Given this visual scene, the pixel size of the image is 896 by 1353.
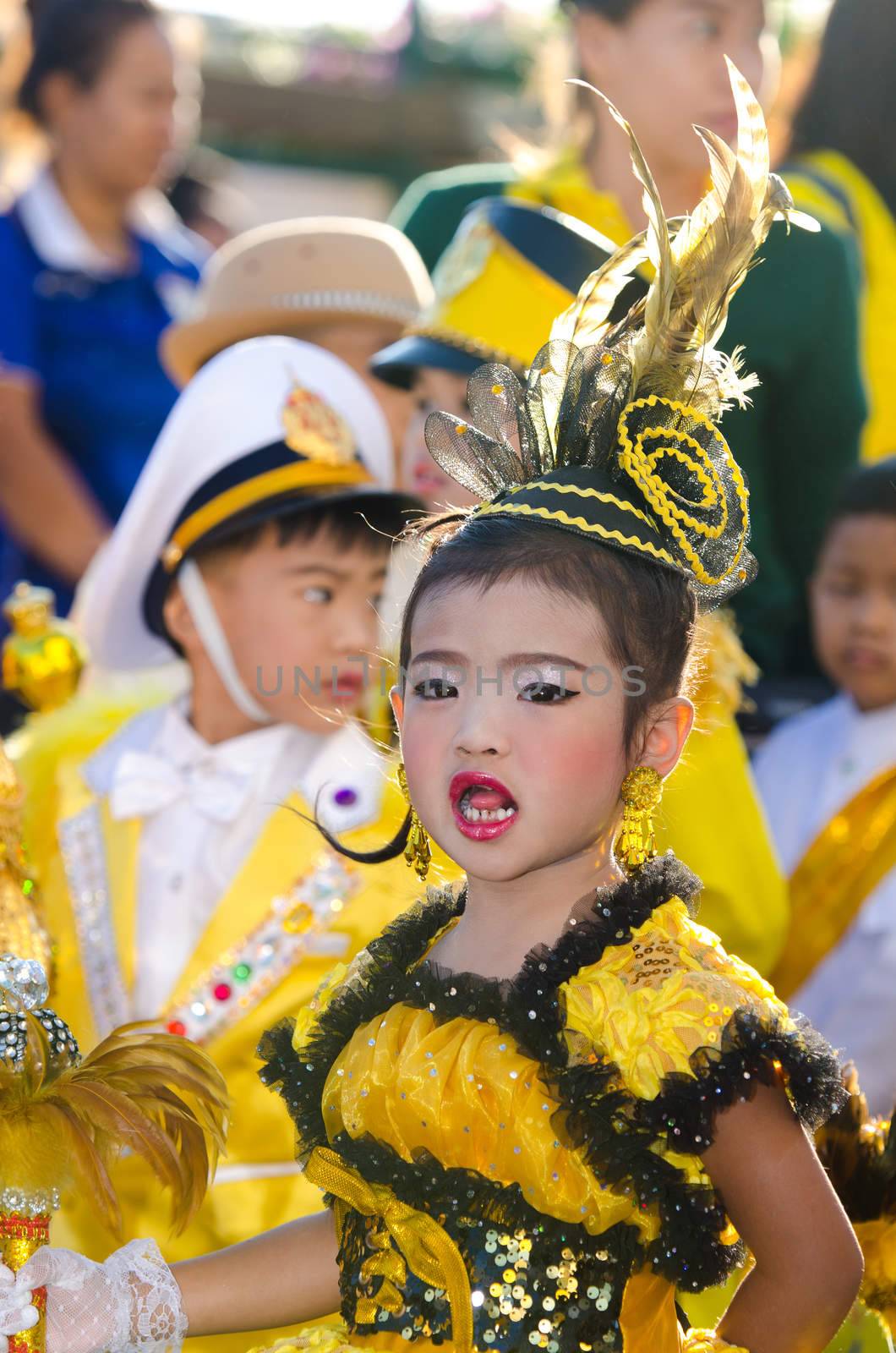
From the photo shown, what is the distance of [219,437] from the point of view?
2939mm

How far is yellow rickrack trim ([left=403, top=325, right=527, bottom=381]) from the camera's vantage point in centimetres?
310

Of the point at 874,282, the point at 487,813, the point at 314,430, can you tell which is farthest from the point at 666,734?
the point at 874,282

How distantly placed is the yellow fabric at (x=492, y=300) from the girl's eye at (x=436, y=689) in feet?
4.38

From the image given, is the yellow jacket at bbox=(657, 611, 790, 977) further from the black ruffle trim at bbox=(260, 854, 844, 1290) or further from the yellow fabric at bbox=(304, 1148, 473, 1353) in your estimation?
the yellow fabric at bbox=(304, 1148, 473, 1353)

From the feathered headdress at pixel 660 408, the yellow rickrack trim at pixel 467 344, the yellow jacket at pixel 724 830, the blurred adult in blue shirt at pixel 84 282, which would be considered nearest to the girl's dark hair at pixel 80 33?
the blurred adult in blue shirt at pixel 84 282

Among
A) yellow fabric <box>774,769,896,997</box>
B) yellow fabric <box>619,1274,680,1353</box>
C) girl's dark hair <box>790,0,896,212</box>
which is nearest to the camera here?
yellow fabric <box>619,1274,680,1353</box>

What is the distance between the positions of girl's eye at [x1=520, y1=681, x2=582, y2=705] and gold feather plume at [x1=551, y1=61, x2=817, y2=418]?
13.0 inches

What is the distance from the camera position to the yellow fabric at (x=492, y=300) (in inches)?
120

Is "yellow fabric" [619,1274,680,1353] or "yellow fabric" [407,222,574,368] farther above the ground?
"yellow fabric" [407,222,574,368]

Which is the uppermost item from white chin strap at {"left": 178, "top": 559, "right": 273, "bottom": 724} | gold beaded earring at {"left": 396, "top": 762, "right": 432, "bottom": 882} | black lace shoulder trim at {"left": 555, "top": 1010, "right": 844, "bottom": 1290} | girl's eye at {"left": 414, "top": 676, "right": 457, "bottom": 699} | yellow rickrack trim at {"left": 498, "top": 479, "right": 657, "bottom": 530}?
white chin strap at {"left": 178, "top": 559, "right": 273, "bottom": 724}

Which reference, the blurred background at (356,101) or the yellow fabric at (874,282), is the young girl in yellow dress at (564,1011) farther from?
the blurred background at (356,101)

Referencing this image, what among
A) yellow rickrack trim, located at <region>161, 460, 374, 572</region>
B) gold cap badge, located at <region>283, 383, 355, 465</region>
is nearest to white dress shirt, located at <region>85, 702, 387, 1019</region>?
yellow rickrack trim, located at <region>161, 460, 374, 572</region>

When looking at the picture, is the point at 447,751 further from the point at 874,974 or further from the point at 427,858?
the point at 874,974

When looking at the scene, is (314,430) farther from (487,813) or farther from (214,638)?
(487,813)
